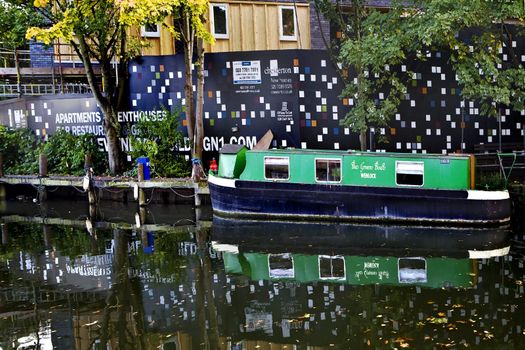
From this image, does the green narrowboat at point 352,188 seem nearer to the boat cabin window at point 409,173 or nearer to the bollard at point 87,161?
the boat cabin window at point 409,173

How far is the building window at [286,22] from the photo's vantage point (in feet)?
77.8

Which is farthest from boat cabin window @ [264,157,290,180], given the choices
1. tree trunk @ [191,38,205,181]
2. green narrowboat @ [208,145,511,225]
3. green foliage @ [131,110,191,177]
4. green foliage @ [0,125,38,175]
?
green foliage @ [0,125,38,175]

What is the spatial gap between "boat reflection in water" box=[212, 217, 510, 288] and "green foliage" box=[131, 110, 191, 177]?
513cm

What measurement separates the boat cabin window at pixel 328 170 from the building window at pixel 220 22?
8.43 m

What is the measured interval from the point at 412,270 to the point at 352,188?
471 cm

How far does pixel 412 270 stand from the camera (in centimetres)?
1192

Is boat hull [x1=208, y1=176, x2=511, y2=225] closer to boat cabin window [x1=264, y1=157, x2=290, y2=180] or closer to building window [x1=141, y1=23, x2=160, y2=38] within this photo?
boat cabin window [x1=264, y1=157, x2=290, y2=180]

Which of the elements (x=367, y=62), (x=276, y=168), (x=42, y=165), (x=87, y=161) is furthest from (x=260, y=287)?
(x=42, y=165)

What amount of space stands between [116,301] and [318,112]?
12.0m

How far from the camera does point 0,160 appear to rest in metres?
23.0

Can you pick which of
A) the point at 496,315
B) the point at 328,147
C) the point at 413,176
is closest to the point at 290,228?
the point at 413,176

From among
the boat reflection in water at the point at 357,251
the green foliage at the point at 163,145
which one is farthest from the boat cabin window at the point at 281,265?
the green foliage at the point at 163,145

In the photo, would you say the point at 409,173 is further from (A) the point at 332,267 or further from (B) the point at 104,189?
(B) the point at 104,189

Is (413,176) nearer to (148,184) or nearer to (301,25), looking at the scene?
(148,184)
